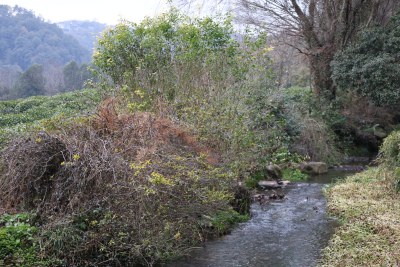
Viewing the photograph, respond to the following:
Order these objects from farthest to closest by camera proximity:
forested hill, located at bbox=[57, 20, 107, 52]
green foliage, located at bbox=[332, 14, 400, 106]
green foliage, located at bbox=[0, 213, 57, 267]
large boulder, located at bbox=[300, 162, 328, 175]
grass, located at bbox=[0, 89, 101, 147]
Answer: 1. forested hill, located at bbox=[57, 20, 107, 52]
2. green foliage, located at bbox=[332, 14, 400, 106]
3. large boulder, located at bbox=[300, 162, 328, 175]
4. grass, located at bbox=[0, 89, 101, 147]
5. green foliage, located at bbox=[0, 213, 57, 267]

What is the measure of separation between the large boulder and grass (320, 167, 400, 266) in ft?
12.7

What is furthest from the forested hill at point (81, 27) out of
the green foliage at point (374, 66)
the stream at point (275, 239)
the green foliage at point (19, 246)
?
the green foliage at point (19, 246)

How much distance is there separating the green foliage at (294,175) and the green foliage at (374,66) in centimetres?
542

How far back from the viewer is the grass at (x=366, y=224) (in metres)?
6.13

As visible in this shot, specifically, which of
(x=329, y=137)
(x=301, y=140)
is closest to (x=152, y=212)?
(x=301, y=140)

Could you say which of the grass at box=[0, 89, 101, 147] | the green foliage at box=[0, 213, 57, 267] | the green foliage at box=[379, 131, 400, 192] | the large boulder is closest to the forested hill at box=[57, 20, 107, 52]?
the grass at box=[0, 89, 101, 147]

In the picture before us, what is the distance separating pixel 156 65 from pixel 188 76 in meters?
1.39

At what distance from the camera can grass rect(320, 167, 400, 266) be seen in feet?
20.1

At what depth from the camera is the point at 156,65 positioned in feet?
39.7

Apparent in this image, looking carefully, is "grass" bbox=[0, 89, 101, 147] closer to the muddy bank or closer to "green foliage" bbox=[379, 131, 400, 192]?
the muddy bank

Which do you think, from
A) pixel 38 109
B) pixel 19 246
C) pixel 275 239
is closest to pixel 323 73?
pixel 275 239

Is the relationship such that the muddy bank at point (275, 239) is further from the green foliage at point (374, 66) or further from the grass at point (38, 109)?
the green foliage at point (374, 66)

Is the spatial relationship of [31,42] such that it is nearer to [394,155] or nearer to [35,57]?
[35,57]

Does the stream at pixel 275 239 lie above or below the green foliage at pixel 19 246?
below
